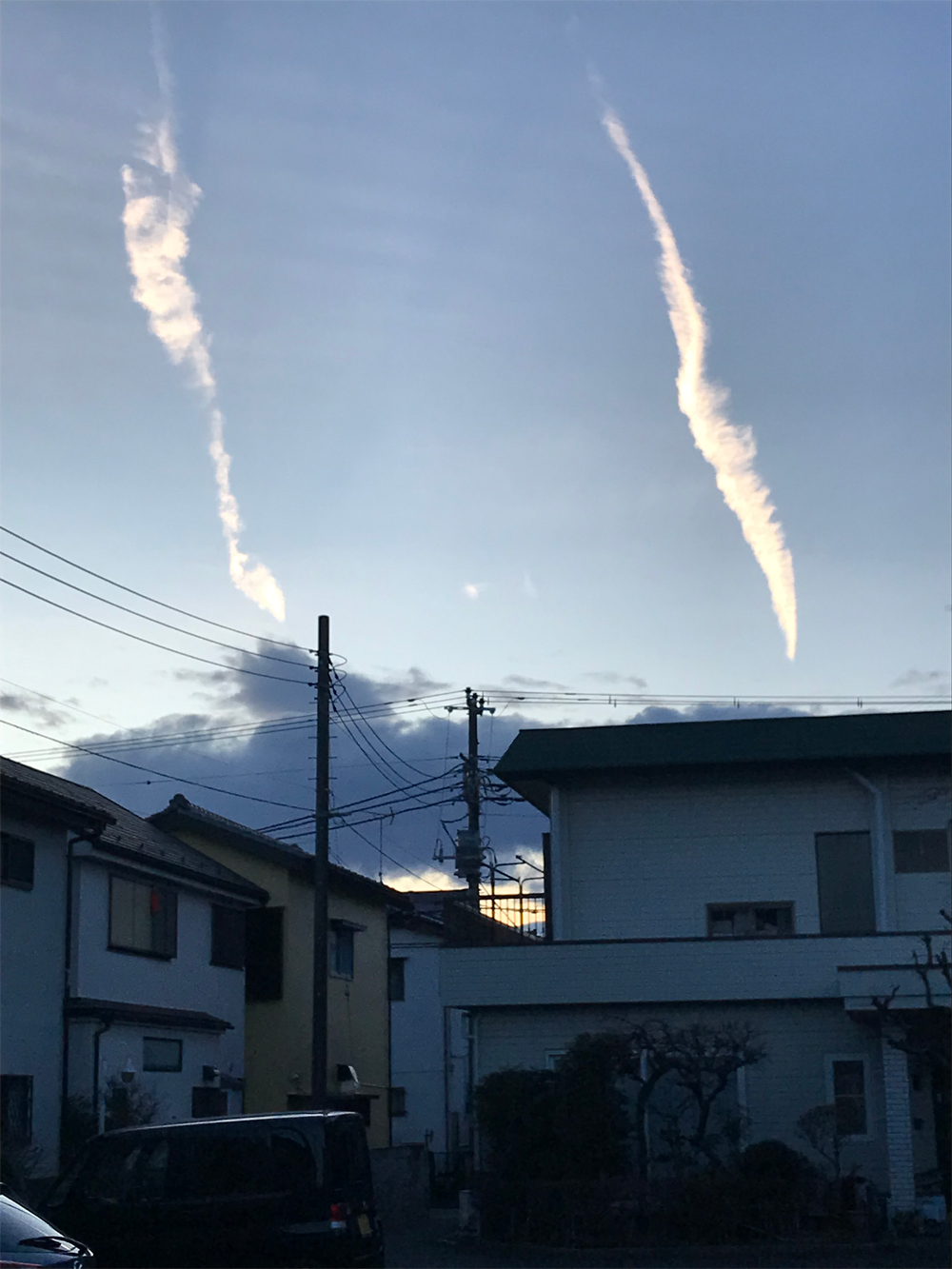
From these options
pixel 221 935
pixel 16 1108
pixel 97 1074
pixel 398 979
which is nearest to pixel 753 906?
pixel 221 935

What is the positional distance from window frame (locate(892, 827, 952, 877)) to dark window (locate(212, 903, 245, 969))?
45.2 ft

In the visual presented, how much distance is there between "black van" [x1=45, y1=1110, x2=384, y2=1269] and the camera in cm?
1385

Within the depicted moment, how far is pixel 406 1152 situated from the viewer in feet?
92.7

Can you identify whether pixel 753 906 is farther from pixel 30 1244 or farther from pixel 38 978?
pixel 30 1244

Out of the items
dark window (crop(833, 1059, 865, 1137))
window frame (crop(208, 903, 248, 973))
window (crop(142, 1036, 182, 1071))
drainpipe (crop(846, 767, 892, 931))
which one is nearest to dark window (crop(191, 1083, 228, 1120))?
window (crop(142, 1036, 182, 1071))

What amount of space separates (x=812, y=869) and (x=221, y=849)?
45.1ft

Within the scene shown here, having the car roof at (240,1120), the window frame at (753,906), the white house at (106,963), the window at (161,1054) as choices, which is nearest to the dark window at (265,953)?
the white house at (106,963)

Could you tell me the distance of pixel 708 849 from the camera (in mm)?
26516

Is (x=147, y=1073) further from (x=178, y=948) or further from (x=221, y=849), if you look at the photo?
(x=221, y=849)

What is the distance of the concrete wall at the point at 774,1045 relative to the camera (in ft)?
73.6

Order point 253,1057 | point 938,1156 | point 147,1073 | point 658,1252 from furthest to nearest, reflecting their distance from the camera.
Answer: point 253,1057 → point 147,1073 → point 938,1156 → point 658,1252

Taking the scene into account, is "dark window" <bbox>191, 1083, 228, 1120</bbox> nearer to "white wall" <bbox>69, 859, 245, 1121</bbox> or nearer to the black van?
"white wall" <bbox>69, 859, 245, 1121</bbox>

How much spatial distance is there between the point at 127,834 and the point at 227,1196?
14.2 m

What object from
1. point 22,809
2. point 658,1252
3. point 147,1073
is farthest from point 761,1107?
point 22,809
